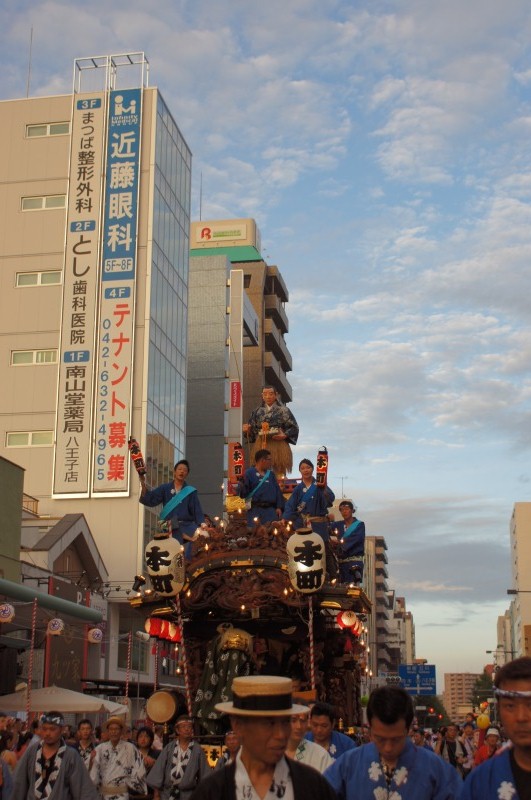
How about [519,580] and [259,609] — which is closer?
[259,609]

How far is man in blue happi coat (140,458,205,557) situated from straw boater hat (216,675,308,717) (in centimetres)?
1093

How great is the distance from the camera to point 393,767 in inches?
225

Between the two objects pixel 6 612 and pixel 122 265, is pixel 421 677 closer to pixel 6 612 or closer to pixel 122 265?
pixel 122 265

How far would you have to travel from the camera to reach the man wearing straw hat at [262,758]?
4230mm

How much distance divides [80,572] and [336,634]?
2362 cm

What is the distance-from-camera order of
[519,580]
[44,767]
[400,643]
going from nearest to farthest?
[44,767] → [519,580] → [400,643]

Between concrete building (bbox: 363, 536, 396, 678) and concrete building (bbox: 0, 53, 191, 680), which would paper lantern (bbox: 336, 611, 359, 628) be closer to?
concrete building (bbox: 0, 53, 191, 680)

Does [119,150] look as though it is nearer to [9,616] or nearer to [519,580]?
[9,616]

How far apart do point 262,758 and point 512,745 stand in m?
1.15

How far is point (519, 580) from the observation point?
99000mm

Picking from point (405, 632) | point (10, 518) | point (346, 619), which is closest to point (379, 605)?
point (405, 632)

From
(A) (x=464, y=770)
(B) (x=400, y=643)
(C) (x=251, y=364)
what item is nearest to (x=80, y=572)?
(A) (x=464, y=770)

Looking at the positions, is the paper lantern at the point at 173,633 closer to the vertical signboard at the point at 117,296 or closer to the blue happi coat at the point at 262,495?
the blue happi coat at the point at 262,495

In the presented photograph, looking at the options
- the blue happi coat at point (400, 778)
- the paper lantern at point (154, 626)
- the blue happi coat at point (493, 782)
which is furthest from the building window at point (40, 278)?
the blue happi coat at point (493, 782)
